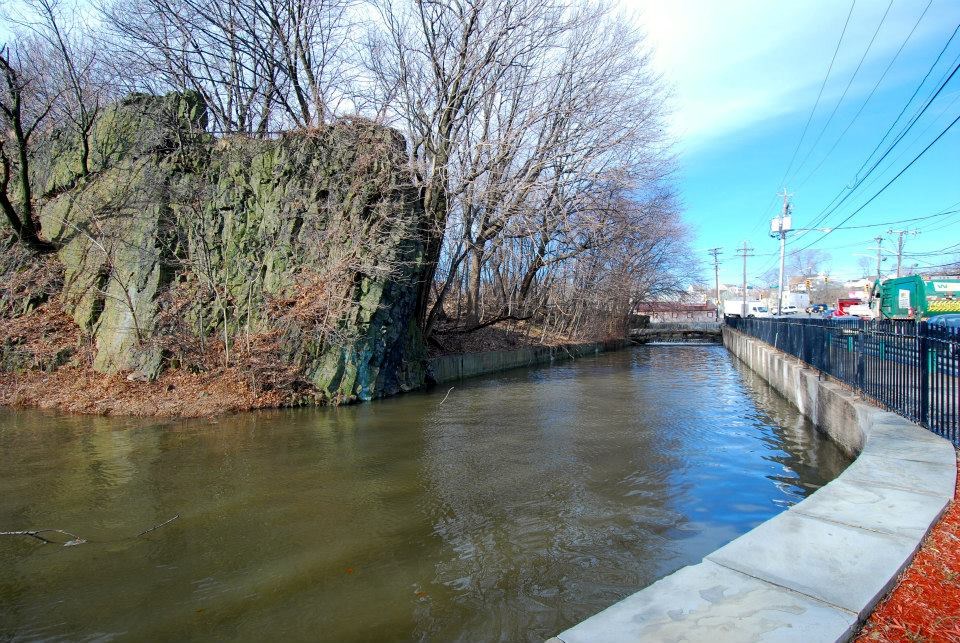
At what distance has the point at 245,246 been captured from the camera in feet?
47.5

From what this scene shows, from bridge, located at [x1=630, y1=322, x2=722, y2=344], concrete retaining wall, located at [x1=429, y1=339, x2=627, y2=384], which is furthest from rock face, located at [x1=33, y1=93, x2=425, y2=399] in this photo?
bridge, located at [x1=630, y1=322, x2=722, y2=344]

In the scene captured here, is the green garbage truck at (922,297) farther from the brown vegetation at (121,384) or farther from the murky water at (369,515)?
the brown vegetation at (121,384)

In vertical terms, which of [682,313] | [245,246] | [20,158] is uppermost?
[20,158]

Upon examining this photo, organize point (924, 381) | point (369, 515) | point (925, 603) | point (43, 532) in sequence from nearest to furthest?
1. point (925, 603)
2. point (43, 532)
3. point (369, 515)
4. point (924, 381)

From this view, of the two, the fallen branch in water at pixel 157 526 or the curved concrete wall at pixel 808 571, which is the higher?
the curved concrete wall at pixel 808 571

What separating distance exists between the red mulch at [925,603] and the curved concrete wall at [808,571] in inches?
2.3

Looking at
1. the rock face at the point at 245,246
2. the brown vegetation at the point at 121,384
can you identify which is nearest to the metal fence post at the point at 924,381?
the rock face at the point at 245,246

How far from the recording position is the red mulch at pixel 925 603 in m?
2.48

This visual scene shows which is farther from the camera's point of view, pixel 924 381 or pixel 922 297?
pixel 922 297

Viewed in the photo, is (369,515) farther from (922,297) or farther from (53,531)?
(922,297)

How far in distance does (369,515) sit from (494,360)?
1552cm

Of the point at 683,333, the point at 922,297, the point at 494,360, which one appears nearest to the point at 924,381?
the point at 494,360

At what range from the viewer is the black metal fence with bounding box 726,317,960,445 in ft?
18.4

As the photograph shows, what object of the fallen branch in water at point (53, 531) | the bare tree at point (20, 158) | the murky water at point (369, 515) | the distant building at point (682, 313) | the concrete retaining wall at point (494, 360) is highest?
the bare tree at point (20, 158)
